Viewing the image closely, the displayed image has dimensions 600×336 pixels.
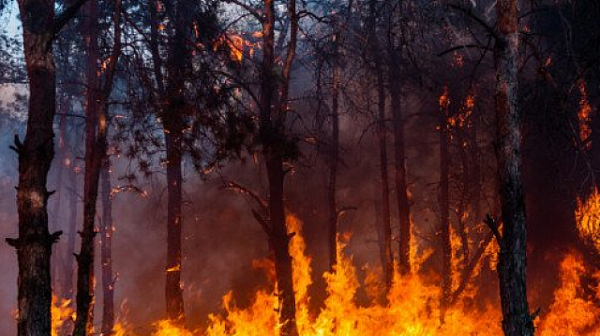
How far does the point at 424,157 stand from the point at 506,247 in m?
18.5

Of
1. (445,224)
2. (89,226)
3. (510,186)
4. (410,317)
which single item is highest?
(510,186)

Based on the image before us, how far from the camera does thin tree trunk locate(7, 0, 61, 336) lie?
20.8 ft

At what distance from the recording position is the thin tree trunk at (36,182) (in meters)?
6.34

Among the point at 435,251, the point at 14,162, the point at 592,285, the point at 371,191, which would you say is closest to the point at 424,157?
the point at 371,191

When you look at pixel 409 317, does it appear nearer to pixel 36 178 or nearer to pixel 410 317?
→ pixel 410 317

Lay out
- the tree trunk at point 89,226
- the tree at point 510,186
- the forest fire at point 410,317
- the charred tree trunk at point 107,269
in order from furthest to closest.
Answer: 1. the charred tree trunk at point 107,269
2. the forest fire at point 410,317
3. the tree trunk at point 89,226
4. the tree at point 510,186

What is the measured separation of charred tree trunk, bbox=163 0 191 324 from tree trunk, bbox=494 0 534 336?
5.16 m

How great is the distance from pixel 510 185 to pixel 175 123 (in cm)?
547

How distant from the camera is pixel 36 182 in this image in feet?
21.5

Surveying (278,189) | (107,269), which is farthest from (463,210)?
(107,269)

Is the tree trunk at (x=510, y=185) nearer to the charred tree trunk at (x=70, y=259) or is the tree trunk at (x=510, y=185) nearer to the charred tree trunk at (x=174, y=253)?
the charred tree trunk at (x=174, y=253)

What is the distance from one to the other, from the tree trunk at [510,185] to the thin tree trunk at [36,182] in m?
5.83

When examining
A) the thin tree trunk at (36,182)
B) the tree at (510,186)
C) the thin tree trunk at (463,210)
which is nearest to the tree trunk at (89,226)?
the thin tree trunk at (36,182)

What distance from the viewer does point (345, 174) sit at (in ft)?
79.4
